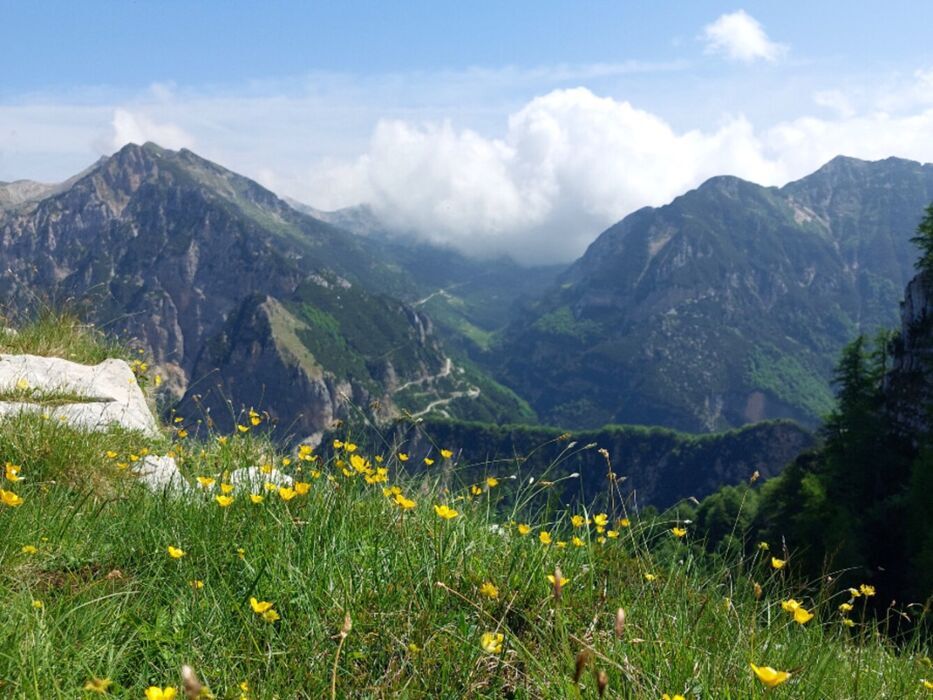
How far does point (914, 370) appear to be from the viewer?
180 ft

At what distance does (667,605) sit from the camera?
12.6 feet

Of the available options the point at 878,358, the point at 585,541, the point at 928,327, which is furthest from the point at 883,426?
the point at 585,541

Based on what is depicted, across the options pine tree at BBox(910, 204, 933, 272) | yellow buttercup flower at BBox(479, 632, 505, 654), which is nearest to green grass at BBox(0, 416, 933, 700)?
A: yellow buttercup flower at BBox(479, 632, 505, 654)

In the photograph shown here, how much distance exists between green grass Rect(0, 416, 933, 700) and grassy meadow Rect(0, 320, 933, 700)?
0.01m

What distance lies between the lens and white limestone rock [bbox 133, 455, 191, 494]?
504 cm

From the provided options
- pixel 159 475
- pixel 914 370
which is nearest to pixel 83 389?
pixel 159 475

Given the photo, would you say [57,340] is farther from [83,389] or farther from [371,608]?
[371,608]

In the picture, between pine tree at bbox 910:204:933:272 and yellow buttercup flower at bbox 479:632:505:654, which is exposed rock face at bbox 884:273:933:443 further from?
yellow buttercup flower at bbox 479:632:505:654

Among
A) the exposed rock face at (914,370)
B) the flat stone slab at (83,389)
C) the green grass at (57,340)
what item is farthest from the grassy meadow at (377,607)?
the exposed rock face at (914,370)

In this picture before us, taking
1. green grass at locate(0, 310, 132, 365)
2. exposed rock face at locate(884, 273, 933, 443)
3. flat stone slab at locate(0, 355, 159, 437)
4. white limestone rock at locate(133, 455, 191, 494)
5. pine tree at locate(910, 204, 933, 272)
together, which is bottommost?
exposed rock face at locate(884, 273, 933, 443)

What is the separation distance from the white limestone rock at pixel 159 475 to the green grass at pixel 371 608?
269mm

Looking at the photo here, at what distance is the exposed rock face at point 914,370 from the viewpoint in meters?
52.7

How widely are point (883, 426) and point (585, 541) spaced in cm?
5941

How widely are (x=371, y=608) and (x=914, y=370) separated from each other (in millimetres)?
64173
